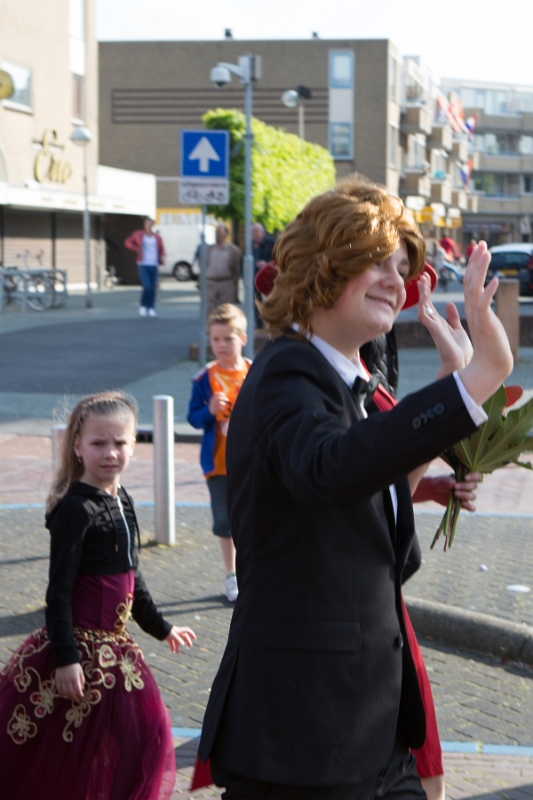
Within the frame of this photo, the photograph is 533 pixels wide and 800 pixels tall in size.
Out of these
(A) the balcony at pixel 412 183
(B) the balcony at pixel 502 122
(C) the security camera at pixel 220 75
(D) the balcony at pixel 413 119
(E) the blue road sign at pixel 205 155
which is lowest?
(E) the blue road sign at pixel 205 155

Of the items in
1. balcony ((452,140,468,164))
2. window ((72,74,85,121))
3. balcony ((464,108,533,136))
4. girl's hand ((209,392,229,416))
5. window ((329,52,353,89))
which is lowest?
girl's hand ((209,392,229,416))

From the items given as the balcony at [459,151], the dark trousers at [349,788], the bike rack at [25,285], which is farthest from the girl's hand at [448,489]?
the balcony at [459,151]

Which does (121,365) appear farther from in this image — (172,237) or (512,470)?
(172,237)

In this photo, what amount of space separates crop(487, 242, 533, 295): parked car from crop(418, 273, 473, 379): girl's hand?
102 ft

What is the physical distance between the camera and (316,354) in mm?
1979

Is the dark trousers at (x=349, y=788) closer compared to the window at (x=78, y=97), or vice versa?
the dark trousers at (x=349, y=788)

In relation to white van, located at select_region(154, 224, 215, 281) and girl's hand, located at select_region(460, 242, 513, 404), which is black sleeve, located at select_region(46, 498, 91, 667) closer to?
girl's hand, located at select_region(460, 242, 513, 404)

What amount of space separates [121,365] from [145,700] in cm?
1402

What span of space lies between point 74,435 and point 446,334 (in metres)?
1.56

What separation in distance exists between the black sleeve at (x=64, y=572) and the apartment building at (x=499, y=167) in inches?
4022

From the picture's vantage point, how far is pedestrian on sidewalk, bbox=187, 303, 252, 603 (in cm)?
574

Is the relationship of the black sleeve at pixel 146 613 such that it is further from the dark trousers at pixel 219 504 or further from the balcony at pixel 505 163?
the balcony at pixel 505 163

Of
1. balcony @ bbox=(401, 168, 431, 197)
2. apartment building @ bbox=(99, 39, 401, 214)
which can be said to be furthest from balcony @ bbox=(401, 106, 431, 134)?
apartment building @ bbox=(99, 39, 401, 214)

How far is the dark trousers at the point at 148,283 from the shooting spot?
24.6 metres
